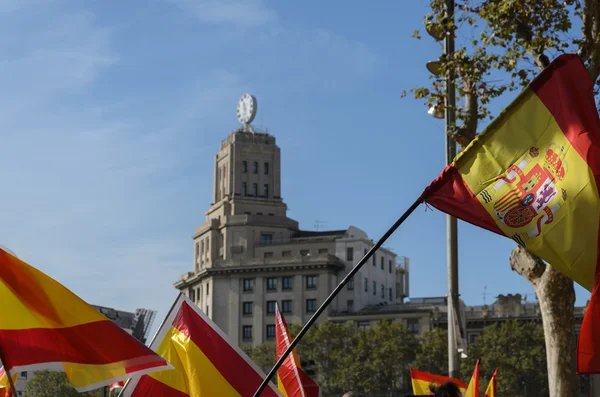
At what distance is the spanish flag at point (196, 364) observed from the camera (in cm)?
1031

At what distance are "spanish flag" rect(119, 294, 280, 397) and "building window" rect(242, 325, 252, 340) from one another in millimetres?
101001

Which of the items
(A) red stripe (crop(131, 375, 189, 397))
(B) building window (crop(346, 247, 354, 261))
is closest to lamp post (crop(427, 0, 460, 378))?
(A) red stripe (crop(131, 375, 189, 397))

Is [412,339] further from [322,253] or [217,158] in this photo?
[217,158]

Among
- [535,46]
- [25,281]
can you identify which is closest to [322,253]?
[535,46]

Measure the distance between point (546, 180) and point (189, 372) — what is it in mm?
4633

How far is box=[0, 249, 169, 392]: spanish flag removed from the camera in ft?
26.8

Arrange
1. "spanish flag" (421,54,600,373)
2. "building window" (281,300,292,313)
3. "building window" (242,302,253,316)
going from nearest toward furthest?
"spanish flag" (421,54,600,373), "building window" (281,300,292,313), "building window" (242,302,253,316)

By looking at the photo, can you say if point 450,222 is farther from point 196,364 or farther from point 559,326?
point 196,364

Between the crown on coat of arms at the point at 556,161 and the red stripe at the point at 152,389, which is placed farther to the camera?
the red stripe at the point at 152,389

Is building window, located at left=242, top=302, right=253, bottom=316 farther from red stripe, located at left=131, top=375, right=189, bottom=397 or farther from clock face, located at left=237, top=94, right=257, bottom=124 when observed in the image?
red stripe, located at left=131, top=375, right=189, bottom=397

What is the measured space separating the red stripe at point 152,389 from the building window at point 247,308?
337ft

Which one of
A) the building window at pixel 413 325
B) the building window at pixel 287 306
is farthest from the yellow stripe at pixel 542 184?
the building window at pixel 287 306

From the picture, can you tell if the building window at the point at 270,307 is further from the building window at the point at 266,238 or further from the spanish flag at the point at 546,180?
the spanish flag at the point at 546,180

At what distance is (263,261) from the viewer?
374 ft
